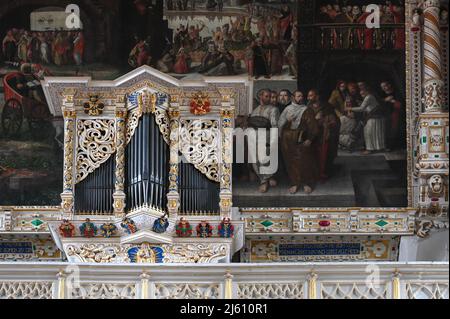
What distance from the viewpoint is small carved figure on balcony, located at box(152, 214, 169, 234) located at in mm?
34094

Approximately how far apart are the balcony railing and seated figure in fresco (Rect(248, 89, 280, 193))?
468cm

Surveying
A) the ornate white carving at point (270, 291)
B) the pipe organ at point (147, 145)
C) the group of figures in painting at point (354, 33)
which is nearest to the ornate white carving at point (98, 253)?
the pipe organ at point (147, 145)

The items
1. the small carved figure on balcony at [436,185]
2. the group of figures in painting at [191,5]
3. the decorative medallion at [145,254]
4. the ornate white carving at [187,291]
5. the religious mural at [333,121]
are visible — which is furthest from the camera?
the group of figures in painting at [191,5]

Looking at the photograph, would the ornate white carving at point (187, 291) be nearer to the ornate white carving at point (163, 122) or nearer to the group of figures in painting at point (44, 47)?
the ornate white carving at point (163, 122)

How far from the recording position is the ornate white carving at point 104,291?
105ft

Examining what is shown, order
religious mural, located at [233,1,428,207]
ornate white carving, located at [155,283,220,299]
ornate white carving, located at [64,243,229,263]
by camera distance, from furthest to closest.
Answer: religious mural, located at [233,1,428,207] < ornate white carving, located at [64,243,229,263] < ornate white carving, located at [155,283,220,299]

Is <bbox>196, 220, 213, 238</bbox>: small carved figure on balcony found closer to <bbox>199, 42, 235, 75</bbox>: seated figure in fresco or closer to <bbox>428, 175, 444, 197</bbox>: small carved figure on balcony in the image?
<bbox>199, 42, 235, 75</bbox>: seated figure in fresco

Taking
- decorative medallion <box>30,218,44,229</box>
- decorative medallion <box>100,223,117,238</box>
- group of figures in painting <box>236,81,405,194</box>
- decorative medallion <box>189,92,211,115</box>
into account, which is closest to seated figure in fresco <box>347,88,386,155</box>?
group of figures in painting <box>236,81,405,194</box>

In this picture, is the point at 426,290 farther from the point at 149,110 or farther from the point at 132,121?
the point at 132,121

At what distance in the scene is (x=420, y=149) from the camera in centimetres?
3588

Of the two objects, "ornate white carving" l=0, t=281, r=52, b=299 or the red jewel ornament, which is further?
the red jewel ornament

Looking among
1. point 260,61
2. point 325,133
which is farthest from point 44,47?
point 325,133

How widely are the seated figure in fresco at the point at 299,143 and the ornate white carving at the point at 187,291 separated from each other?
4985 millimetres

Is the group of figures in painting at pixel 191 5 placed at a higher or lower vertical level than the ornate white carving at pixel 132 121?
higher
